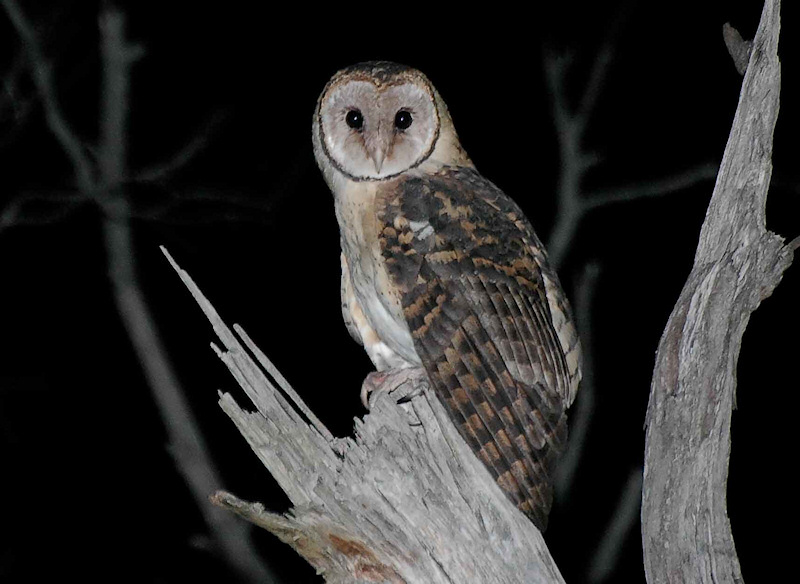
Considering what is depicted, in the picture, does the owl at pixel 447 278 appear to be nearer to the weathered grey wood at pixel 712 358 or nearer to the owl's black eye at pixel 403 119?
the owl's black eye at pixel 403 119

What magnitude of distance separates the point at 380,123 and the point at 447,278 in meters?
0.49

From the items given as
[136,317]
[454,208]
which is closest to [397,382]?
[454,208]

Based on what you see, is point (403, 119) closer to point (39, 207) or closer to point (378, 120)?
point (378, 120)

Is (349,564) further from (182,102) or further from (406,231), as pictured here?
(182,102)

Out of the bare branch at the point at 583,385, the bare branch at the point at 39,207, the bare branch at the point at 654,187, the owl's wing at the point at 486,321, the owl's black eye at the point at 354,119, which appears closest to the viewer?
the owl's wing at the point at 486,321

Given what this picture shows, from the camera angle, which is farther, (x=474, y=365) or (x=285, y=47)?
(x=285, y=47)

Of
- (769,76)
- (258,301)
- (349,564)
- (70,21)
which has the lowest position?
(349,564)

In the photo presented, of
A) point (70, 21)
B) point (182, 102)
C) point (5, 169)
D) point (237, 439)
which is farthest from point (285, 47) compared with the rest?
point (237, 439)

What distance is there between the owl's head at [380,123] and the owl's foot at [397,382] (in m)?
0.56

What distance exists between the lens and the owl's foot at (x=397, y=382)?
2599mm

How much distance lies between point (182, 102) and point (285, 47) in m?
0.77

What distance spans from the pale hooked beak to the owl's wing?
3.7 inches

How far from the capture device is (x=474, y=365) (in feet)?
7.99

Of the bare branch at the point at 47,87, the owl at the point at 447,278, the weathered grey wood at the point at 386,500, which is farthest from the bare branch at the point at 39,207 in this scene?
the weathered grey wood at the point at 386,500
